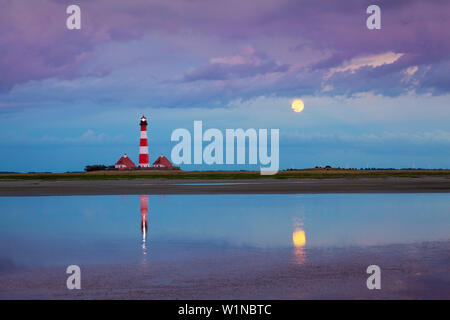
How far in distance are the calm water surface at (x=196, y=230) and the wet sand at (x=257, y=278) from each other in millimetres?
700

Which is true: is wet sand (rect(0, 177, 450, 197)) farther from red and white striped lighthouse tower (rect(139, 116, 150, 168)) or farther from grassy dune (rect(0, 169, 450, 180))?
red and white striped lighthouse tower (rect(139, 116, 150, 168))

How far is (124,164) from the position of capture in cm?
11162

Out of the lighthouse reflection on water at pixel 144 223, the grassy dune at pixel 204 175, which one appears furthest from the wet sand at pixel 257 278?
the grassy dune at pixel 204 175

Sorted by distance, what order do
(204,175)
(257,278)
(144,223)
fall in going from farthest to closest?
(204,175)
(144,223)
(257,278)

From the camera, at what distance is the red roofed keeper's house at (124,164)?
11019 centimetres

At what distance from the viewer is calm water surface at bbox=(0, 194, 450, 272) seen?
12812 mm

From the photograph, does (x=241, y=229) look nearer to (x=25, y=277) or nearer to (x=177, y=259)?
(x=177, y=259)

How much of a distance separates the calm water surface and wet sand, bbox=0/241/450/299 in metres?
0.70

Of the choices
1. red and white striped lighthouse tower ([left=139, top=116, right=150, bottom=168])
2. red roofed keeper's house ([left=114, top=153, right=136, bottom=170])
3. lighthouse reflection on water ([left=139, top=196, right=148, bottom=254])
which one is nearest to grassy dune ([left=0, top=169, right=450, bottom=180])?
red and white striped lighthouse tower ([left=139, top=116, right=150, bottom=168])

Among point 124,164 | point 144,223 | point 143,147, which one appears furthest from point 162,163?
point 144,223

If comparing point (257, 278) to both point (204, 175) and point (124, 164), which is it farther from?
point (124, 164)

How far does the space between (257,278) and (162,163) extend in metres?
105
